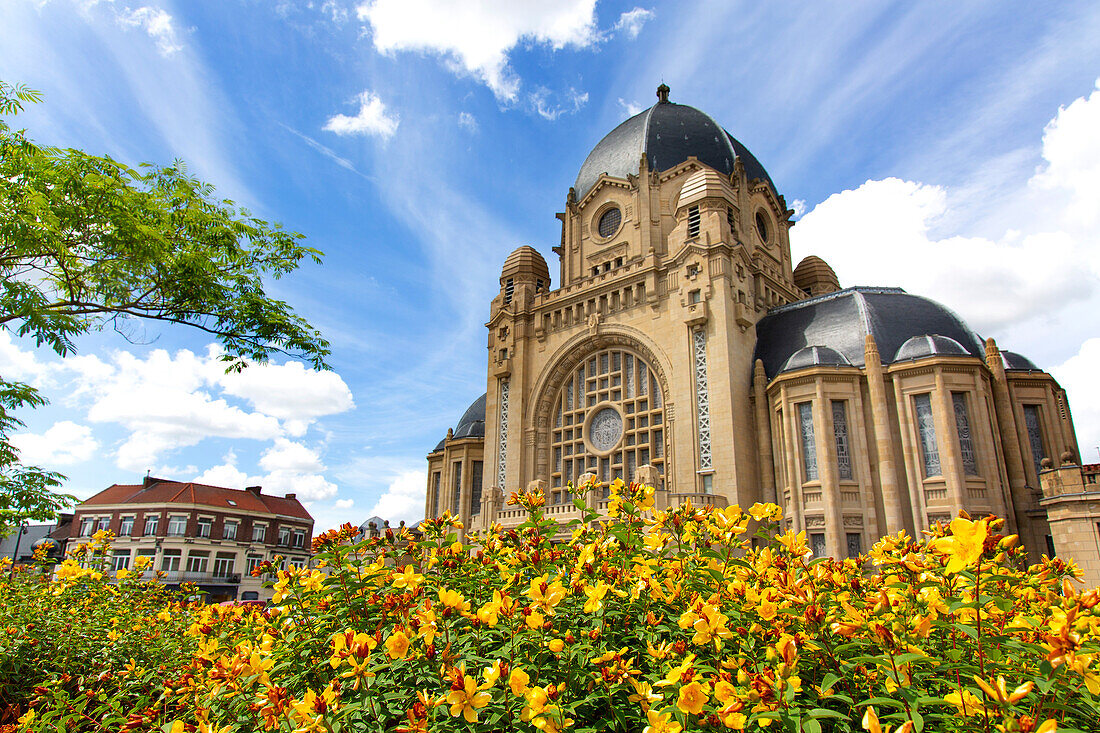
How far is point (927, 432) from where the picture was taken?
2228 centimetres

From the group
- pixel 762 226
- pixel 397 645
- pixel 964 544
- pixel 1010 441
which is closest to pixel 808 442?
pixel 1010 441

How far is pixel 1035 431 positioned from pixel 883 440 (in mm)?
6789

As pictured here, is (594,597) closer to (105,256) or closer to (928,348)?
(105,256)

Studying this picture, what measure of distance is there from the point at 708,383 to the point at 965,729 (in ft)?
78.7

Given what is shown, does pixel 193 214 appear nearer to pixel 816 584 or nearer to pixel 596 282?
pixel 816 584

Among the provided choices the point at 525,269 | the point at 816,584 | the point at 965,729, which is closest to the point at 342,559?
the point at 816,584

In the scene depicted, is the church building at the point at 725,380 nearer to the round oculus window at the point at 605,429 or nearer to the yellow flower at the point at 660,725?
the round oculus window at the point at 605,429

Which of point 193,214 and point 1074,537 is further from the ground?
point 193,214

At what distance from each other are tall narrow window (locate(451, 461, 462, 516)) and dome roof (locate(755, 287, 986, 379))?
58.6ft

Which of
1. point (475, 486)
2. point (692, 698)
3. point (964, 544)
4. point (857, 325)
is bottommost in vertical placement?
point (692, 698)

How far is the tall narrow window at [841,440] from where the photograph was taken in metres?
23.0

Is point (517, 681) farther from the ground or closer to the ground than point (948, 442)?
closer to the ground

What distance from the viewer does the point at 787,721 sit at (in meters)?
2.62

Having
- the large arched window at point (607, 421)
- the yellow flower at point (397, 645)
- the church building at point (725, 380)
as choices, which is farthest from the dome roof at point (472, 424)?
the yellow flower at point (397, 645)
